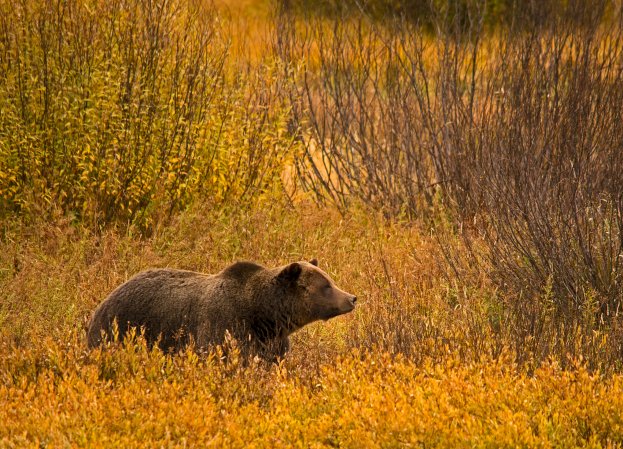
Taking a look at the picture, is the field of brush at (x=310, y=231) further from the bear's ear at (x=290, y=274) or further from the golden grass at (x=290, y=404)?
the bear's ear at (x=290, y=274)

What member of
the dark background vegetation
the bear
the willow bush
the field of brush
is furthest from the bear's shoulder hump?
the willow bush

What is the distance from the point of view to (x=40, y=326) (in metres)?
8.28

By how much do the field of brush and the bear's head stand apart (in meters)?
0.32

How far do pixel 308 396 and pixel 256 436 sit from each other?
2.40 feet

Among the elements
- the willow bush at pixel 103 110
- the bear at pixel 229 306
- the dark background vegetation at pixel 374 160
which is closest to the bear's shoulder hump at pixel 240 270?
the bear at pixel 229 306

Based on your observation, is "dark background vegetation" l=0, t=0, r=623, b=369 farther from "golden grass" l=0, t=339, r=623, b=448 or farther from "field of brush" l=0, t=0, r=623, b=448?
"golden grass" l=0, t=339, r=623, b=448

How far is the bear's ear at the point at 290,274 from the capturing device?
7174 millimetres

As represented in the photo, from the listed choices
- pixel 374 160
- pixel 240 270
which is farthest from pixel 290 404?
pixel 374 160

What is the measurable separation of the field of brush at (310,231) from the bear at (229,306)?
208 millimetres

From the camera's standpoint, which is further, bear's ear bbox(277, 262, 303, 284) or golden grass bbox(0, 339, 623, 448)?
bear's ear bbox(277, 262, 303, 284)

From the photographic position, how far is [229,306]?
23.2ft

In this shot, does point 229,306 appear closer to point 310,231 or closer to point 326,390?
point 326,390

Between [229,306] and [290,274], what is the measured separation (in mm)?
489

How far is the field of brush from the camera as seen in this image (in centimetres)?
590
